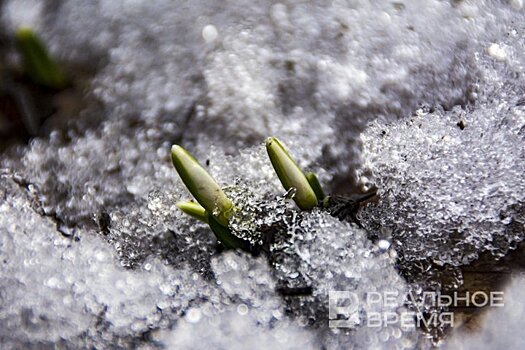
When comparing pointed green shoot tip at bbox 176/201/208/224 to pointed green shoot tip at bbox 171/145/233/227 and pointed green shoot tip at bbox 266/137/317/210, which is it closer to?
pointed green shoot tip at bbox 171/145/233/227

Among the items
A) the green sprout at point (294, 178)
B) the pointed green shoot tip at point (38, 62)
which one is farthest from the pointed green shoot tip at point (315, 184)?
the pointed green shoot tip at point (38, 62)

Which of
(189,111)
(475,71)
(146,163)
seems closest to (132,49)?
(189,111)

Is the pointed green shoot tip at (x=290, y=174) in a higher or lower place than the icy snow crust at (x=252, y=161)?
higher

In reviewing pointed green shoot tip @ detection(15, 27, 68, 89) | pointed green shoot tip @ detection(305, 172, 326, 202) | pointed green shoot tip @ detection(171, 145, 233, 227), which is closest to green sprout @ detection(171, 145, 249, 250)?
pointed green shoot tip @ detection(171, 145, 233, 227)

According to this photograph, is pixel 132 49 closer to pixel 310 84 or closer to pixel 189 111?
pixel 189 111

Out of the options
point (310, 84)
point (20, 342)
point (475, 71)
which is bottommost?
point (20, 342)

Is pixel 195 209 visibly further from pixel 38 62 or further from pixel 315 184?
pixel 38 62

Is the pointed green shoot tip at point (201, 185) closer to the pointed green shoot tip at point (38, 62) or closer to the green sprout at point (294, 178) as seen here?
the green sprout at point (294, 178)
